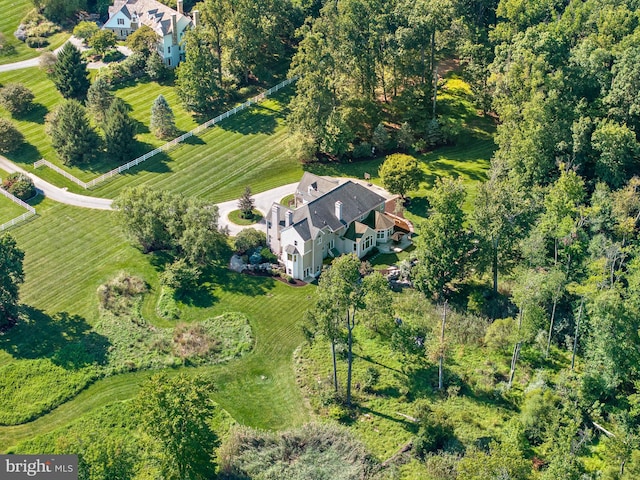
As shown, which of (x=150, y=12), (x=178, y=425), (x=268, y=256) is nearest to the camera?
(x=178, y=425)

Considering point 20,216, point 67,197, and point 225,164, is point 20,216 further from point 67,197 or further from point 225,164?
point 225,164

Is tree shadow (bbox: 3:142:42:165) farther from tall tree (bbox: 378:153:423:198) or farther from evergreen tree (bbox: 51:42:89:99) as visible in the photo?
tall tree (bbox: 378:153:423:198)

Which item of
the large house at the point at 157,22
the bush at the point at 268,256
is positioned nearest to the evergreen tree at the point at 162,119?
the large house at the point at 157,22

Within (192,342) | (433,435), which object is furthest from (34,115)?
(433,435)

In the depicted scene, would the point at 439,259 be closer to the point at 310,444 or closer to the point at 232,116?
the point at 310,444

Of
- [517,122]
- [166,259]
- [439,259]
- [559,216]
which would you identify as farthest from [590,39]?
[166,259]
